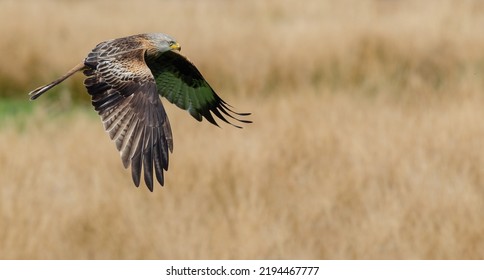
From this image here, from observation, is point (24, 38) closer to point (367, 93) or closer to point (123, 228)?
point (367, 93)

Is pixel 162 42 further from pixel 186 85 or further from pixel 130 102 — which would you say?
pixel 186 85

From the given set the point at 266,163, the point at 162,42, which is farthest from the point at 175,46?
the point at 266,163

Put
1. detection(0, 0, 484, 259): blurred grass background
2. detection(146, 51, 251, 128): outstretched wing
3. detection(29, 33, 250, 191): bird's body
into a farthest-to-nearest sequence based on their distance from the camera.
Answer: detection(0, 0, 484, 259): blurred grass background < detection(146, 51, 251, 128): outstretched wing < detection(29, 33, 250, 191): bird's body

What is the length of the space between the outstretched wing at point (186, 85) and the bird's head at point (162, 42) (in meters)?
0.21

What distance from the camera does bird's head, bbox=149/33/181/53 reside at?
2102mm

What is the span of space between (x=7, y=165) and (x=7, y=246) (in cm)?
112

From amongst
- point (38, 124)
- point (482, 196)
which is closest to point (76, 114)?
point (38, 124)

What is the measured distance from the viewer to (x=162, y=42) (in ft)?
7.00

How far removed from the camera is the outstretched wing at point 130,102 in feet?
6.54

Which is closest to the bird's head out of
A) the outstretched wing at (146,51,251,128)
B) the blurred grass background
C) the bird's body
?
the bird's body

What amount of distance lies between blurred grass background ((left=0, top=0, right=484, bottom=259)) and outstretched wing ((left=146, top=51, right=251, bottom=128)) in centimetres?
388

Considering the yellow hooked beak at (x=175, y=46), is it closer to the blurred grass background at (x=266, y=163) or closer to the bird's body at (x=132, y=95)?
the bird's body at (x=132, y=95)

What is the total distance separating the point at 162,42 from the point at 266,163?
212 inches

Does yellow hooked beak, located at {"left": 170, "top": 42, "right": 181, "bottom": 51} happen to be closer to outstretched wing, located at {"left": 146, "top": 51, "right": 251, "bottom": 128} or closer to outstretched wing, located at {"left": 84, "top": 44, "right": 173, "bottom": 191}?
outstretched wing, located at {"left": 84, "top": 44, "right": 173, "bottom": 191}
